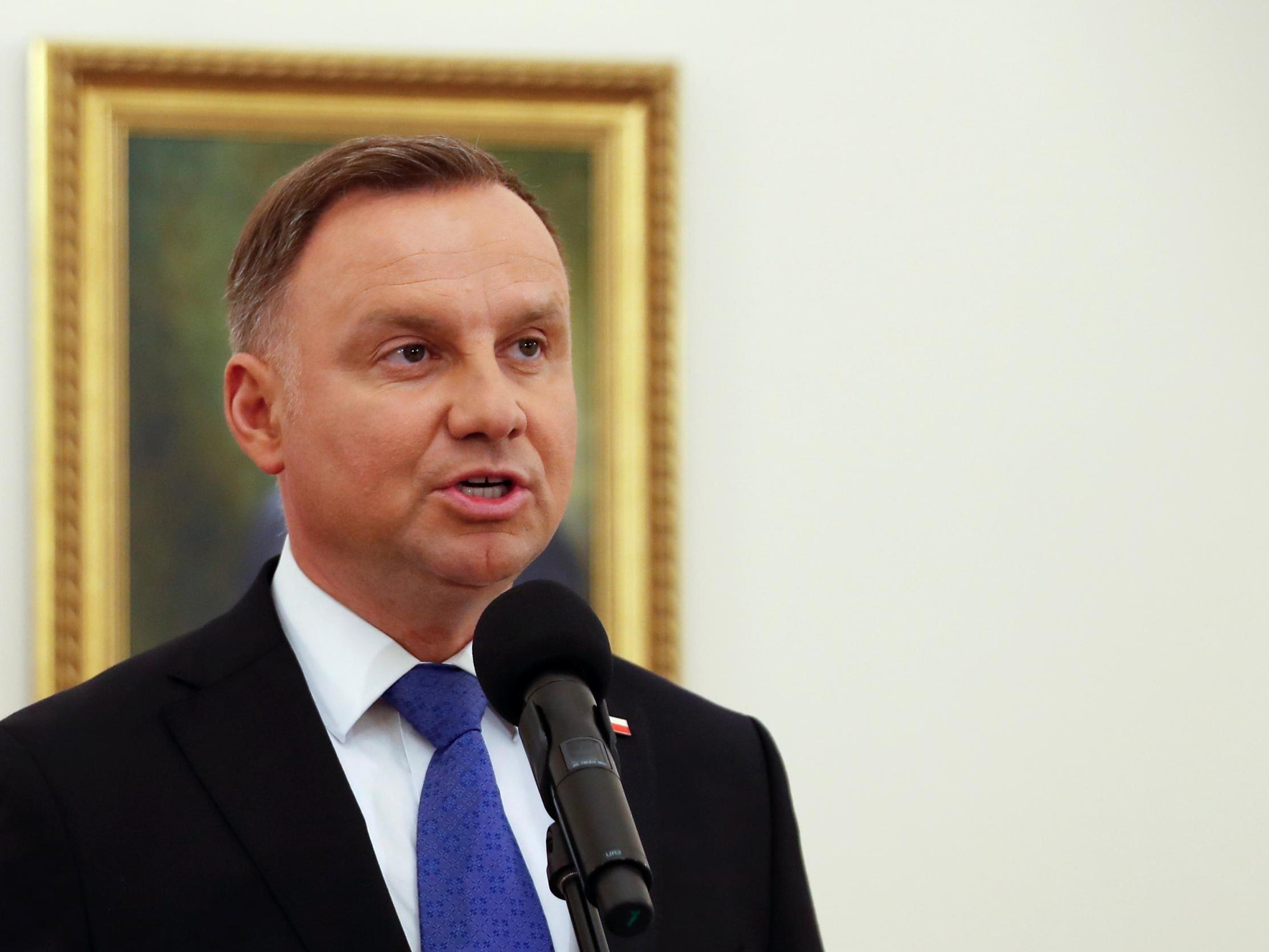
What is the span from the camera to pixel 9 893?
1.33m

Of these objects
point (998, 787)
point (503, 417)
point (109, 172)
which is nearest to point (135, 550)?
point (109, 172)

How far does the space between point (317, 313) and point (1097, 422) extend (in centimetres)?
173

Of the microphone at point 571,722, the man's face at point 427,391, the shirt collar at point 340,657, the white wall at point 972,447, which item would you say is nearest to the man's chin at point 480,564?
the man's face at point 427,391

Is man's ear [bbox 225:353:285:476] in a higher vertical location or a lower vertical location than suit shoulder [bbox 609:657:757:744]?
higher

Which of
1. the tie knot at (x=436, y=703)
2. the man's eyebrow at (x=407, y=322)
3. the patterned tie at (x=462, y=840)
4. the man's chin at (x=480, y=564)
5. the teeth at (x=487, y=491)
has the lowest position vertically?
the patterned tie at (x=462, y=840)

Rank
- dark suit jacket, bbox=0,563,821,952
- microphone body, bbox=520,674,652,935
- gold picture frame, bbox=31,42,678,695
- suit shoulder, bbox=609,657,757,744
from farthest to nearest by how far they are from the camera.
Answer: gold picture frame, bbox=31,42,678,695 < suit shoulder, bbox=609,657,757,744 < dark suit jacket, bbox=0,563,821,952 < microphone body, bbox=520,674,652,935

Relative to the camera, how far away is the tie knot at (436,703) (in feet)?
4.97

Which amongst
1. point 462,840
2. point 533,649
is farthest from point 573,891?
point 462,840

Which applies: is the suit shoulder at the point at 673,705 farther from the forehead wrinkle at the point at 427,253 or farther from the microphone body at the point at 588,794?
the microphone body at the point at 588,794

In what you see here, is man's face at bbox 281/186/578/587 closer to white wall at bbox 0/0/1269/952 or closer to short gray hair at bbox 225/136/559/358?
short gray hair at bbox 225/136/559/358

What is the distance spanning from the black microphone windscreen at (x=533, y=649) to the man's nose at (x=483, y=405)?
310 mm

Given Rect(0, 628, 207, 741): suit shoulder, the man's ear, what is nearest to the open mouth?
the man's ear

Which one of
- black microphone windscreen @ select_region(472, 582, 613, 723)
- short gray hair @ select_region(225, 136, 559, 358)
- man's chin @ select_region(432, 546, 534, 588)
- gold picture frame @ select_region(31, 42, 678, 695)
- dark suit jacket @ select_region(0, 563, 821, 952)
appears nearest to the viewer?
black microphone windscreen @ select_region(472, 582, 613, 723)

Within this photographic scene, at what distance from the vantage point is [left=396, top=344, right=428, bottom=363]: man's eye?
59.1 inches
